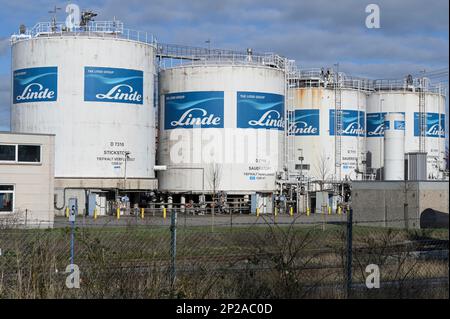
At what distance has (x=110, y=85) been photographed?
2066 inches

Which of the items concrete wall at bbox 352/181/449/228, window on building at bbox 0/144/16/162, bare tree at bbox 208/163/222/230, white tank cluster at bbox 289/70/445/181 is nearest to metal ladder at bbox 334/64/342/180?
white tank cluster at bbox 289/70/445/181

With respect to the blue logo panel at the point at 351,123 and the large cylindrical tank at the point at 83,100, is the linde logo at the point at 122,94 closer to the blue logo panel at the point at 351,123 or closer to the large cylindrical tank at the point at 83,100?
the large cylindrical tank at the point at 83,100

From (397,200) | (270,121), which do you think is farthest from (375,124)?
(397,200)

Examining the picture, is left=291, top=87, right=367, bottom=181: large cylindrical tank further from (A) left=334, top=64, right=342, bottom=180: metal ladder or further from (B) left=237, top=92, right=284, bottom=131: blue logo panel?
(B) left=237, top=92, right=284, bottom=131: blue logo panel

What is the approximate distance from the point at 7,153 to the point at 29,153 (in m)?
1.14

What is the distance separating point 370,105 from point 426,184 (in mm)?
37986

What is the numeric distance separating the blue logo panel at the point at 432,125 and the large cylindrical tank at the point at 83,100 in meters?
33.8

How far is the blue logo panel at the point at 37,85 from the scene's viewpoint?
5209cm

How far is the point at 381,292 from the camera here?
1110 centimetres

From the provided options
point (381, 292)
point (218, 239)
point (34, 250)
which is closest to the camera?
point (381, 292)

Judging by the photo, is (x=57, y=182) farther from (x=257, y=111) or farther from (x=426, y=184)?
(x=426, y=184)

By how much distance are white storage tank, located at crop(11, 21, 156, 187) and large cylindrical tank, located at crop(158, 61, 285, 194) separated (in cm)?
393

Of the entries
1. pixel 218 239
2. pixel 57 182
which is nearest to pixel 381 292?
pixel 218 239

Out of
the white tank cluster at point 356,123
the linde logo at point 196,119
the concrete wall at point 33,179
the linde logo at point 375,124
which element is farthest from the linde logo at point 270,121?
the concrete wall at point 33,179
